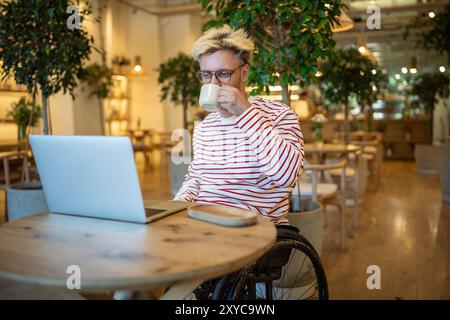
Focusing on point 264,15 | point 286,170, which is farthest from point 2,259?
point 264,15

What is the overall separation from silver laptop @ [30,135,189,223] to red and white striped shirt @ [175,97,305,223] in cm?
32

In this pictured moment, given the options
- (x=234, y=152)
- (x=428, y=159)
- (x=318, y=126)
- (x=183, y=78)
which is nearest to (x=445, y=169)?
(x=318, y=126)

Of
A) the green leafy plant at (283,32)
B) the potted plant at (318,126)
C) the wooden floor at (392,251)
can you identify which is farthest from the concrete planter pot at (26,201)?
the potted plant at (318,126)

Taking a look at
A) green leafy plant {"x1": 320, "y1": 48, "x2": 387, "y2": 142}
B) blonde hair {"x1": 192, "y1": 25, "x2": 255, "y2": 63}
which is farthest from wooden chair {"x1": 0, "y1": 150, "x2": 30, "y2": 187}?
green leafy plant {"x1": 320, "y1": 48, "x2": 387, "y2": 142}

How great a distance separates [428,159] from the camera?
8086 mm

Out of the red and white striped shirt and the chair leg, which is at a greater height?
the red and white striped shirt

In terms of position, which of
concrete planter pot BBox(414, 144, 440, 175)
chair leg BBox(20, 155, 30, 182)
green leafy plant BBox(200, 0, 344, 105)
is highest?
green leafy plant BBox(200, 0, 344, 105)

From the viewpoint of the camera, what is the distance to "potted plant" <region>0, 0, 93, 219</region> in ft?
10.7

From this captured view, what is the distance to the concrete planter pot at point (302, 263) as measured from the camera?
91.4 inches

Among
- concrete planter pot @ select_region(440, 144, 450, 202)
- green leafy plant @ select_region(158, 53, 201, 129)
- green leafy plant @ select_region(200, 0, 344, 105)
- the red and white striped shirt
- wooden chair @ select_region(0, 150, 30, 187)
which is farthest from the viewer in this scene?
green leafy plant @ select_region(158, 53, 201, 129)

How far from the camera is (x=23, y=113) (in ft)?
14.8

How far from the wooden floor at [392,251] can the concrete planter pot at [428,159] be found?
2.02 meters

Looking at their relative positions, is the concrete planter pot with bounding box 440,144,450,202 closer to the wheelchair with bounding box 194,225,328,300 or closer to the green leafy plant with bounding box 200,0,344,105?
the green leafy plant with bounding box 200,0,344,105

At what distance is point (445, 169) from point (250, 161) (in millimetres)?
Answer: 4418
